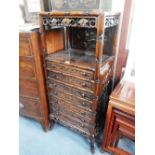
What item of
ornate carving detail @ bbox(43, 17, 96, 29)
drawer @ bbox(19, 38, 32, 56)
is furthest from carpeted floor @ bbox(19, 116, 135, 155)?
ornate carving detail @ bbox(43, 17, 96, 29)

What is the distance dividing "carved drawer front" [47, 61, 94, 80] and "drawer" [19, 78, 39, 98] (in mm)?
276

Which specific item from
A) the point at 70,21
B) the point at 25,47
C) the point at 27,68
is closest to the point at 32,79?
the point at 27,68

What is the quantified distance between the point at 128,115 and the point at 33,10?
4.62 ft

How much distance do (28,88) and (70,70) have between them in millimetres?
582

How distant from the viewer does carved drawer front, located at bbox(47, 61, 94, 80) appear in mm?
1168

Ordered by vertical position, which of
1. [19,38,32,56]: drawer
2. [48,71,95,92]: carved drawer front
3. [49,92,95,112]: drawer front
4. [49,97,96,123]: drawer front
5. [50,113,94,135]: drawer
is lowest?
[50,113,94,135]: drawer

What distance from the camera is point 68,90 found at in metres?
1.36

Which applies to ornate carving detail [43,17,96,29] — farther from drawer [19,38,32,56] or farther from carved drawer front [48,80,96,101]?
carved drawer front [48,80,96,101]

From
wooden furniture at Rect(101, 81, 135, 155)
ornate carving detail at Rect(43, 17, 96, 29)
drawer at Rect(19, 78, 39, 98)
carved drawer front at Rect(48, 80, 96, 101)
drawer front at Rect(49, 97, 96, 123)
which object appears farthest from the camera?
drawer at Rect(19, 78, 39, 98)

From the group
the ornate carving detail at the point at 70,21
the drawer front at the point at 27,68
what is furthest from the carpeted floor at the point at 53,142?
the ornate carving detail at the point at 70,21

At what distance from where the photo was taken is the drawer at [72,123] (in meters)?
1.45

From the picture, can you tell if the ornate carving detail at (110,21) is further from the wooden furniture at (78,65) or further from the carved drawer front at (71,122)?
the carved drawer front at (71,122)

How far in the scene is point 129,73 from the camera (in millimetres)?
1446
